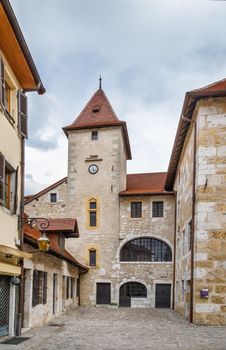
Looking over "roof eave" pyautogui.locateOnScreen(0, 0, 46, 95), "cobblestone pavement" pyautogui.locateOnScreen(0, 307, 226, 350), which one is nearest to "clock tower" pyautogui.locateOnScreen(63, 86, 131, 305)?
"cobblestone pavement" pyautogui.locateOnScreen(0, 307, 226, 350)

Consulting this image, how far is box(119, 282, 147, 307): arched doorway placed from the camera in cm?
2564

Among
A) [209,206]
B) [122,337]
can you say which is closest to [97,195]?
[209,206]

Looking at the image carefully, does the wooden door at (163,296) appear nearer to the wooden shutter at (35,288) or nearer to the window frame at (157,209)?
the window frame at (157,209)

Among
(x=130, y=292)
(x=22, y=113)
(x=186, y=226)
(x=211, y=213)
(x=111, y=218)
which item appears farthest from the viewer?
(x=111, y=218)

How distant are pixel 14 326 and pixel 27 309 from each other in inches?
49.9

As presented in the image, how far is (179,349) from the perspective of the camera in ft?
28.7

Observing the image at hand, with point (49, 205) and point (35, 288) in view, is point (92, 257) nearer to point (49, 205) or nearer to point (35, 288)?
point (49, 205)

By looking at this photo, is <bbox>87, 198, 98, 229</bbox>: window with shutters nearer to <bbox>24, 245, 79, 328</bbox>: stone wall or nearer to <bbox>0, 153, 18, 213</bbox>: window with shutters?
<bbox>24, 245, 79, 328</bbox>: stone wall

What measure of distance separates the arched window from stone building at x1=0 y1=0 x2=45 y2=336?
53.4 feet

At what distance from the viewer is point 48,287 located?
1443 centimetres

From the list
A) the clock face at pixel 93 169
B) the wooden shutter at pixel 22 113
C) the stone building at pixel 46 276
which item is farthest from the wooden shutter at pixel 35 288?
the clock face at pixel 93 169

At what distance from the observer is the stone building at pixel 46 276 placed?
1148 cm

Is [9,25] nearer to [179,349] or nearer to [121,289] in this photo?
[179,349]

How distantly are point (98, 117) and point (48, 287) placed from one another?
54.2ft
